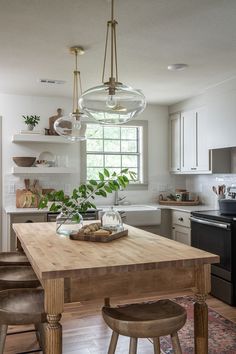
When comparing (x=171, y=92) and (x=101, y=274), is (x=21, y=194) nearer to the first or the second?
(x=171, y=92)

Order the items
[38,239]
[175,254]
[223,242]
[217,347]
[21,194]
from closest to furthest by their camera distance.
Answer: [175,254] → [38,239] → [217,347] → [223,242] → [21,194]

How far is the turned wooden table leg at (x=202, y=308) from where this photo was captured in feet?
6.13

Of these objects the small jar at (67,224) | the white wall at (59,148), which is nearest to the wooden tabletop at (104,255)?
the small jar at (67,224)

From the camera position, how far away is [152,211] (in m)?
4.75

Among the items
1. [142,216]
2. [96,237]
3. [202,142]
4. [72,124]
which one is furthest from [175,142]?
[96,237]

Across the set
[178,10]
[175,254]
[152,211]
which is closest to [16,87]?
[152,211]

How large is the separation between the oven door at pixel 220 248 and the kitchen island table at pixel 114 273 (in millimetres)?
1641

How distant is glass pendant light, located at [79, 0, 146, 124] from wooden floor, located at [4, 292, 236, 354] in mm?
1695

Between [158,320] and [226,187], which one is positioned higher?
[226,187]

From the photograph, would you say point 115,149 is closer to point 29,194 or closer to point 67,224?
point 29,194

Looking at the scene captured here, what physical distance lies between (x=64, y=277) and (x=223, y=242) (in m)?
2.46

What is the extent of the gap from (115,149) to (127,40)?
259cm

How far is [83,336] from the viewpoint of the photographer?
115 inches

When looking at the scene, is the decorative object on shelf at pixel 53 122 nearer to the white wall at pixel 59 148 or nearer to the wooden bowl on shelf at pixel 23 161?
the white wall at pixel 59 148
